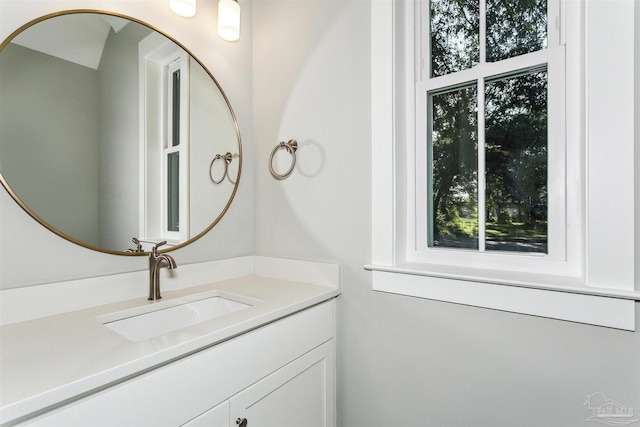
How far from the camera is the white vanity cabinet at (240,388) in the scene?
663 millimetres

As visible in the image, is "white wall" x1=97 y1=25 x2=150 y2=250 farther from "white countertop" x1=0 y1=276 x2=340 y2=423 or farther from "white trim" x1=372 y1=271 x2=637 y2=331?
"white trim" x1=372 y1=271 x2=637 y2=331

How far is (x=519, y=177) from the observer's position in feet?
3.48

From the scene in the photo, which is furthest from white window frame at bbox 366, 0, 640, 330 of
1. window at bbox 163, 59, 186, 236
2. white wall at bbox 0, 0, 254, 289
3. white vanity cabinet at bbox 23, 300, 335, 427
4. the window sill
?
window at bbox 163, 59, 186, 236

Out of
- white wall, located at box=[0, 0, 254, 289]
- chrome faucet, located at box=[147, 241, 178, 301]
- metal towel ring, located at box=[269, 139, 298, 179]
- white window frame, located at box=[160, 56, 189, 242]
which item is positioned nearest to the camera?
white wall, located at box=[0, 0, 254, 289]

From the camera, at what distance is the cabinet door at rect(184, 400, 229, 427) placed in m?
0.80

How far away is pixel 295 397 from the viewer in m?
1.10

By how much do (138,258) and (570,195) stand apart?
1498 millimetres

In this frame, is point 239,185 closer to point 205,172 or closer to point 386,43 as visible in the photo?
point 205,172

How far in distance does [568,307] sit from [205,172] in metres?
1.42

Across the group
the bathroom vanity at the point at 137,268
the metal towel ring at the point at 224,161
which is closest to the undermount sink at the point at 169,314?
the bathroom vanity at the point at 137,268

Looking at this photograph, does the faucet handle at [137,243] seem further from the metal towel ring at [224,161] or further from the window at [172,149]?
the metal towel ring at [224,161]

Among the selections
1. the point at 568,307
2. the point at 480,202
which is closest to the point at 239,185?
the point at 480,202

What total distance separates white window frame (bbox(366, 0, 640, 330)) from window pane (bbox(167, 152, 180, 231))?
82cm

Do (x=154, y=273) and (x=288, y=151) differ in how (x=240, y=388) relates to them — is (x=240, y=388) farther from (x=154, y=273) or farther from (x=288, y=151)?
(x=288, y=151)
